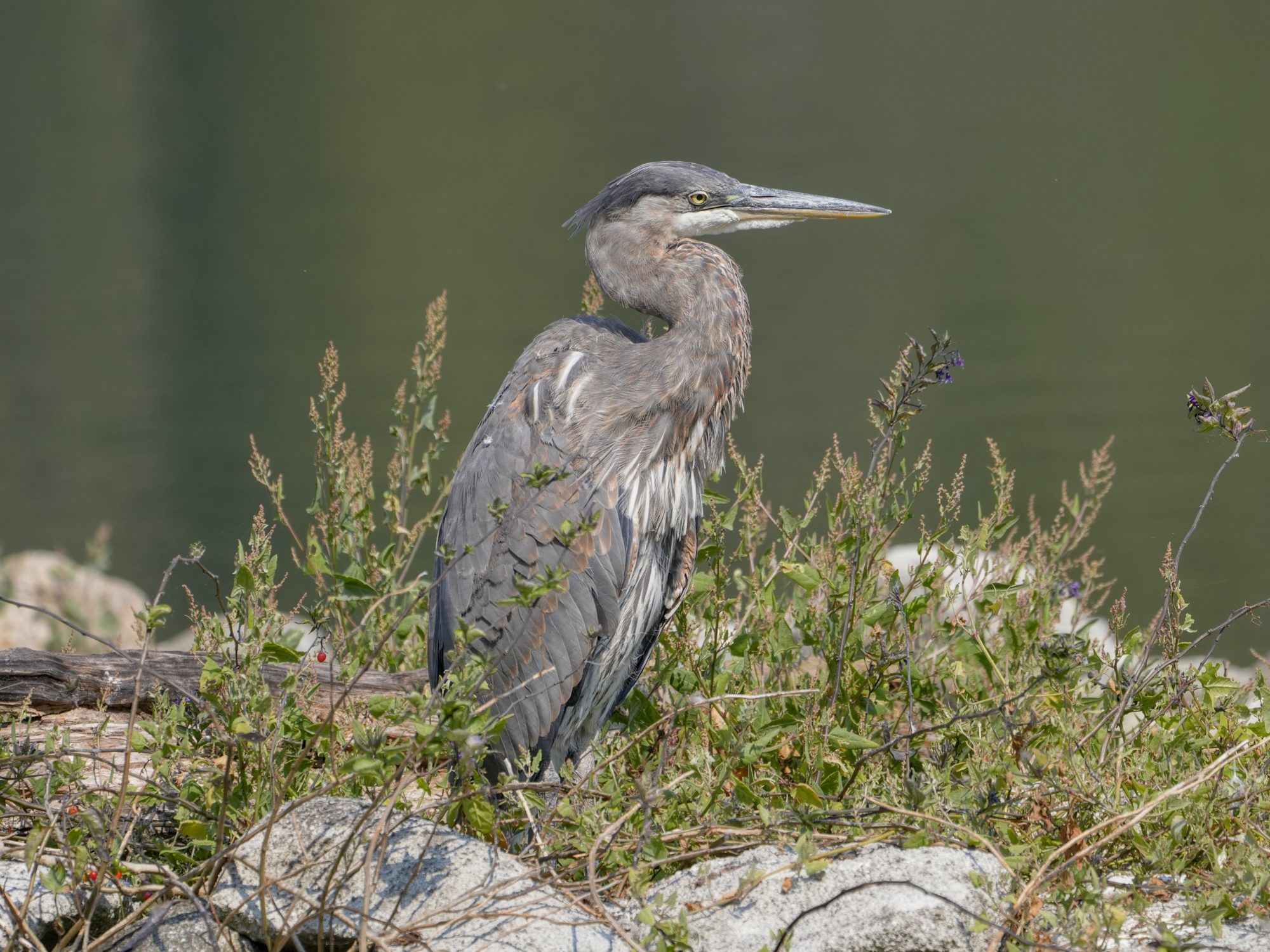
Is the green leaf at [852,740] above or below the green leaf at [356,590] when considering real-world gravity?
below

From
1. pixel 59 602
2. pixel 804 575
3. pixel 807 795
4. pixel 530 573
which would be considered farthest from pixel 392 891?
pixel 59 602

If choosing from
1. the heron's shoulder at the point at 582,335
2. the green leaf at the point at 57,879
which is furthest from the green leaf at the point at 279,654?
the heron's shoulder at the point at 582,335

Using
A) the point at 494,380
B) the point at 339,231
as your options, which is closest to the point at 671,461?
the point at 494,380

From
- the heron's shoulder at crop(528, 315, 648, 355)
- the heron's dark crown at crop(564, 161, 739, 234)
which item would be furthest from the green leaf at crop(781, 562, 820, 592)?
the heron's dark crown at crop(564, 161, 739, 234)

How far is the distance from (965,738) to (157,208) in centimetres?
1773

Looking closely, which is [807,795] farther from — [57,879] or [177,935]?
[57,879]

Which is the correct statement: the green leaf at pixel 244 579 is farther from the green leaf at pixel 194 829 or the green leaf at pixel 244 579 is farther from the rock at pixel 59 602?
the rock at pixel 59 602

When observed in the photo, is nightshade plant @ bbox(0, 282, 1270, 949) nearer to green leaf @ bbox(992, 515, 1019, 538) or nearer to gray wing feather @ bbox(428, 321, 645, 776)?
green leaf @ bbox(992, 515, 1019, 538)

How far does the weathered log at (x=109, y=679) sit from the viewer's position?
3.69 metres

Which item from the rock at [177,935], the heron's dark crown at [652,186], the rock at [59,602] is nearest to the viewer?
the rock at [177,935]

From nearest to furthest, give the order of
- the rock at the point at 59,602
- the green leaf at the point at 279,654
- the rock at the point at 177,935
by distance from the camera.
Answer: the rock at the point at 177,935
the green leaf at the point at 279,654
the rock at the point at 59,602

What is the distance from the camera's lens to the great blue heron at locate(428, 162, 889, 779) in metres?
3.66

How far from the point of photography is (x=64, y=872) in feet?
8.51

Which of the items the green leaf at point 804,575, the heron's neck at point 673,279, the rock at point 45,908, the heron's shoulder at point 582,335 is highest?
the heron's neck at point 673,279
